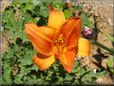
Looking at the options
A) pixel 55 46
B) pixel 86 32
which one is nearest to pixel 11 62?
pixel 86 32

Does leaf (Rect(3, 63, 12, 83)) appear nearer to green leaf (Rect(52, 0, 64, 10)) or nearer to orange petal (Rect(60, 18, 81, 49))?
green leaf (Rect(52, 0, 64, 10))

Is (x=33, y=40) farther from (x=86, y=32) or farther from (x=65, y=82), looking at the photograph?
(x=86, y=32)

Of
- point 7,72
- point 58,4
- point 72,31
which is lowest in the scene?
point 7,72

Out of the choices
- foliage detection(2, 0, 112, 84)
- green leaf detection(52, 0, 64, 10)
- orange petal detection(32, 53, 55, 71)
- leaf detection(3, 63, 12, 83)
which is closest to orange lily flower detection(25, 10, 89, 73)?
orange petal detection(32, 53, 55, 71)

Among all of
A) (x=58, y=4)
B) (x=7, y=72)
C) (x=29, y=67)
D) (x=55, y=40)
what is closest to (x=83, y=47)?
(x=55, y=40)

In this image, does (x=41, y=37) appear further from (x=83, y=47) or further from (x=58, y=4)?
(x=58, y=4)
